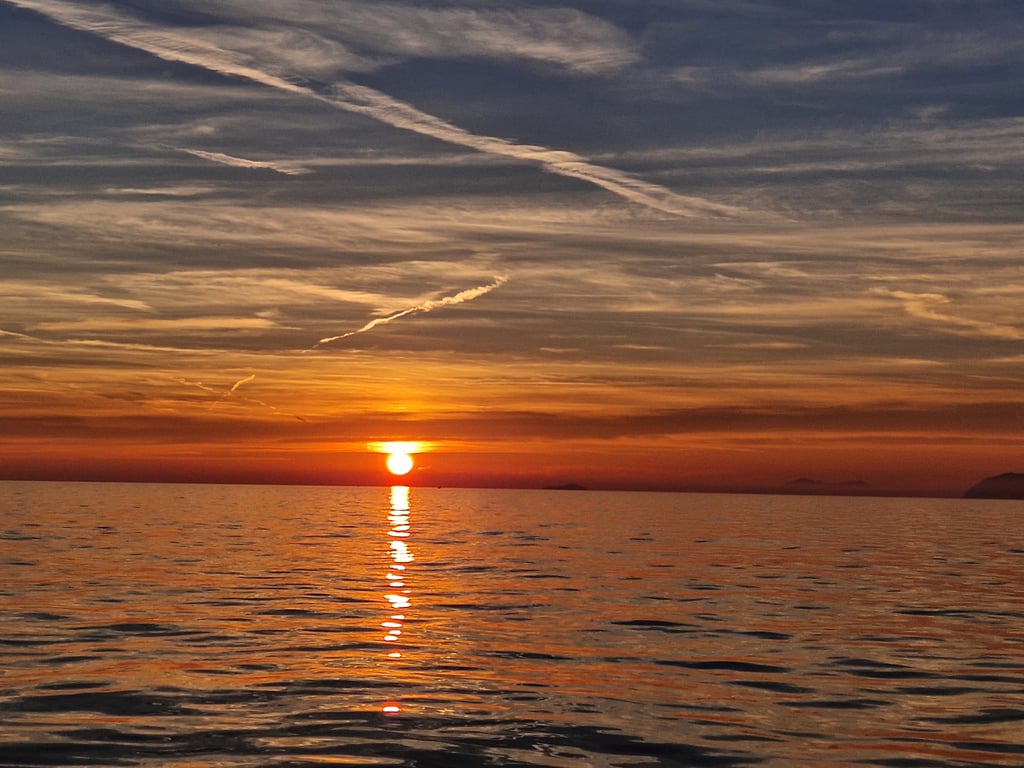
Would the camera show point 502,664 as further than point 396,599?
No

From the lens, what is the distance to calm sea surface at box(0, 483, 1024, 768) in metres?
17.5

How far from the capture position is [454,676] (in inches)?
920

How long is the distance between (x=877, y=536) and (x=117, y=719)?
79765 millimetres

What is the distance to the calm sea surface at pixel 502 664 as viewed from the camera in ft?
57.5

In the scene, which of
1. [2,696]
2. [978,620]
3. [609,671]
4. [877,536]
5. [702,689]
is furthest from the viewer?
[877,536]

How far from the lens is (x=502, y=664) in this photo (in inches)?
977

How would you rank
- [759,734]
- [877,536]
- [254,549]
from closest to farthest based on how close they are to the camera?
[759,734], [254,549], [877,536]

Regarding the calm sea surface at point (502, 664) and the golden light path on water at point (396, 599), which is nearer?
the calm sea surface at point (502, 664)

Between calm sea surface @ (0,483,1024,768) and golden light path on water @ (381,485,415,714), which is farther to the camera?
golden light path on water @ (381,485,415,714)

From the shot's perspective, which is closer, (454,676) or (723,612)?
(454,676)

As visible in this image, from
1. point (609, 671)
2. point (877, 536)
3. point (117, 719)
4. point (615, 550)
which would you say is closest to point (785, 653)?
point (609, 671)

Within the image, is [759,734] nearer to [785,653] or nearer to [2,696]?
[785,653]

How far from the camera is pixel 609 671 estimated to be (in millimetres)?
24016

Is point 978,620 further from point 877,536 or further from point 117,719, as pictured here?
point 877,536
